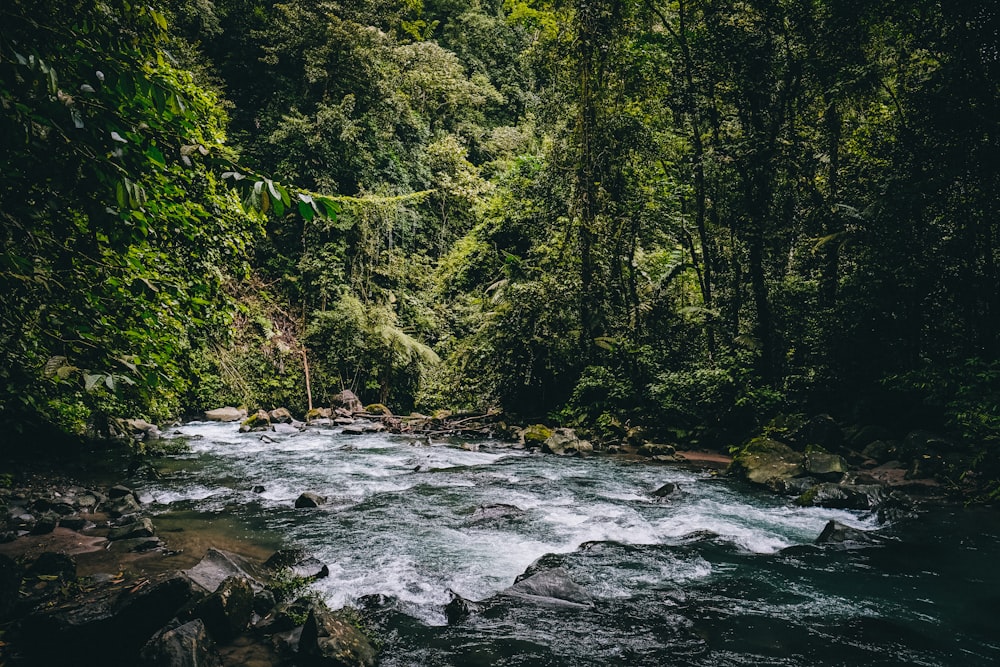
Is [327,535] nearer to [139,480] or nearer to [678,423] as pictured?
[139,480]

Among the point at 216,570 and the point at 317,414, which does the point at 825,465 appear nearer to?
the point at 216,570

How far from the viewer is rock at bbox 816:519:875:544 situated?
6.30 m

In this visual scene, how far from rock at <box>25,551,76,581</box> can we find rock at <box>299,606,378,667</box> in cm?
258

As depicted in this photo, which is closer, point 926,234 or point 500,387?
point 926,234

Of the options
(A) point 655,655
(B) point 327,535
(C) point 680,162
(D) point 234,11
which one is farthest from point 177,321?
(D) point 234,11

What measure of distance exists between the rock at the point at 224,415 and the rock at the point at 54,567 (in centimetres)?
1429

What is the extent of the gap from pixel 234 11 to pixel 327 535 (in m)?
27.6

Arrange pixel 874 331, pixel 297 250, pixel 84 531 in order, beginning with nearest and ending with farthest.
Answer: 1. pixel 84 531
2. pixel 874 331
3. pixel 297 250

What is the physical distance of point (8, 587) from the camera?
405cm

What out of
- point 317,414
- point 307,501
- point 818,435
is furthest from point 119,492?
point 818,435

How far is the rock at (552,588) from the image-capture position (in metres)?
4.83

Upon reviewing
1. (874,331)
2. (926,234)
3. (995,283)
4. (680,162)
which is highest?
(680,162)

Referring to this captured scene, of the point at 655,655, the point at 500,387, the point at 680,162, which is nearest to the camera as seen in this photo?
the point at 655,655

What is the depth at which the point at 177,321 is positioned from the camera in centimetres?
525
